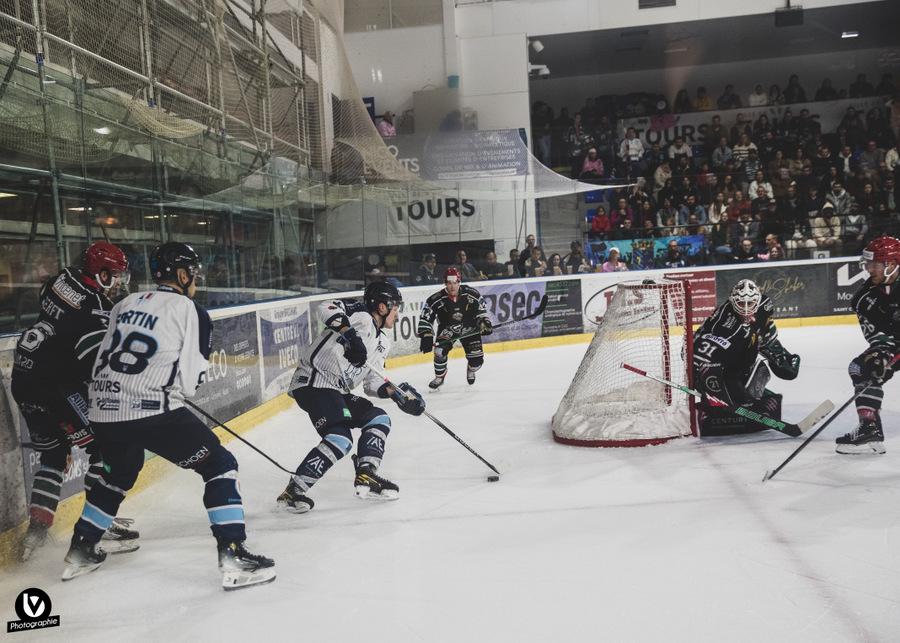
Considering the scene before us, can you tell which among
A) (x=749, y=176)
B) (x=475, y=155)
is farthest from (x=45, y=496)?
(x=749, y=176)

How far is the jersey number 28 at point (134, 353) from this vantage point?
2.53 metres

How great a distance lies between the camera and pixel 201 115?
7586 millimetres

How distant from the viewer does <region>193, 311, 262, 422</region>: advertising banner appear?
496 centimetres

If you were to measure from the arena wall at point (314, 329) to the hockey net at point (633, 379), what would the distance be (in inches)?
87.2

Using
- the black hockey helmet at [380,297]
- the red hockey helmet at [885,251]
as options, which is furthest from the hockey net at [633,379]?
the black hockey helmet at [380,297]

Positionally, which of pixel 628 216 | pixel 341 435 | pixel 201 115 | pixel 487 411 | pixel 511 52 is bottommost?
pixel 487 411

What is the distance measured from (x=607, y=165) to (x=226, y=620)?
40.8 feet

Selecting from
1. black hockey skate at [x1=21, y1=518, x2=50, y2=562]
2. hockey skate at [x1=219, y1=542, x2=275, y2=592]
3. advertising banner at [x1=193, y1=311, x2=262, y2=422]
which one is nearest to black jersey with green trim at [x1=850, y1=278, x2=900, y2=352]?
hockey skate at [x1=219, y1=542, x2=275, y2=592]

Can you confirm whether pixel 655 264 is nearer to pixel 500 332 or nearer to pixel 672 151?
pixel 500 332

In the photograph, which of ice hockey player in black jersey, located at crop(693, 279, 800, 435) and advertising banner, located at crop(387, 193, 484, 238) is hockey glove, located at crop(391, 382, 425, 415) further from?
advertising banner, located at crop(387, 193, 484, 238)

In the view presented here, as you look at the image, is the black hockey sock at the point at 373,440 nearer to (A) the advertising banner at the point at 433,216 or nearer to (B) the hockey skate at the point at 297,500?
(B) the hockey skate at the point at 297,500

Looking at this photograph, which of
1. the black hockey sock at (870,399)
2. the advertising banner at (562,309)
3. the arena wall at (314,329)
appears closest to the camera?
the arena wall at (314,329)

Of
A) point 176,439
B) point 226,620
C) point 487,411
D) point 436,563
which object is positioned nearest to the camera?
point 226,620

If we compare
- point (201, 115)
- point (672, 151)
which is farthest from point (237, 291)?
point (672, 151)
